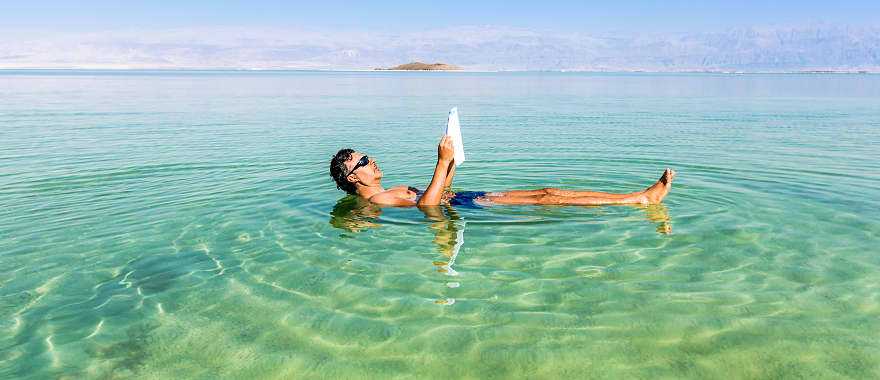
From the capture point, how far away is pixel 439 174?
8930mm

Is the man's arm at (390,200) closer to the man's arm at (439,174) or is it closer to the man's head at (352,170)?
the man's head at (352,170)

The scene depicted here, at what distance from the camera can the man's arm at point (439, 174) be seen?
28.3 ft

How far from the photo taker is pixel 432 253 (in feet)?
25.5

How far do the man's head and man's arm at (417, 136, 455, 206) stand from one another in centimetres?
110

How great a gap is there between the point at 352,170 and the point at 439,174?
173cm

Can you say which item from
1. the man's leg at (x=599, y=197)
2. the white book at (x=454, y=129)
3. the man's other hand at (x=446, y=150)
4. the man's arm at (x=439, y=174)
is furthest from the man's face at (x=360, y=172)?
the man's leg at (x=599, y=197)

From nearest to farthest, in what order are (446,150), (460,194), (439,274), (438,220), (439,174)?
(439,274)
(446,150)
(439,174)
(438,220)
(460,194)

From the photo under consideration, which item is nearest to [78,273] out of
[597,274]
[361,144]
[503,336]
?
[503,336]

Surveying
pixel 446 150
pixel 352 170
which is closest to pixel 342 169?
pixel 352 170

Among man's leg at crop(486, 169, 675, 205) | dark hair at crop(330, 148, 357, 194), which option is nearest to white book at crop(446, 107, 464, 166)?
man's leg at crop(486, 169, 675, 205)

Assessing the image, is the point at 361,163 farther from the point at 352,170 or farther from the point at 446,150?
the point at 446,150

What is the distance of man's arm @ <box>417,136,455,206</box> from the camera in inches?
339

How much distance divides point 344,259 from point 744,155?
1233 cm

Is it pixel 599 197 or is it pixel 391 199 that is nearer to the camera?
pixel 599 197
